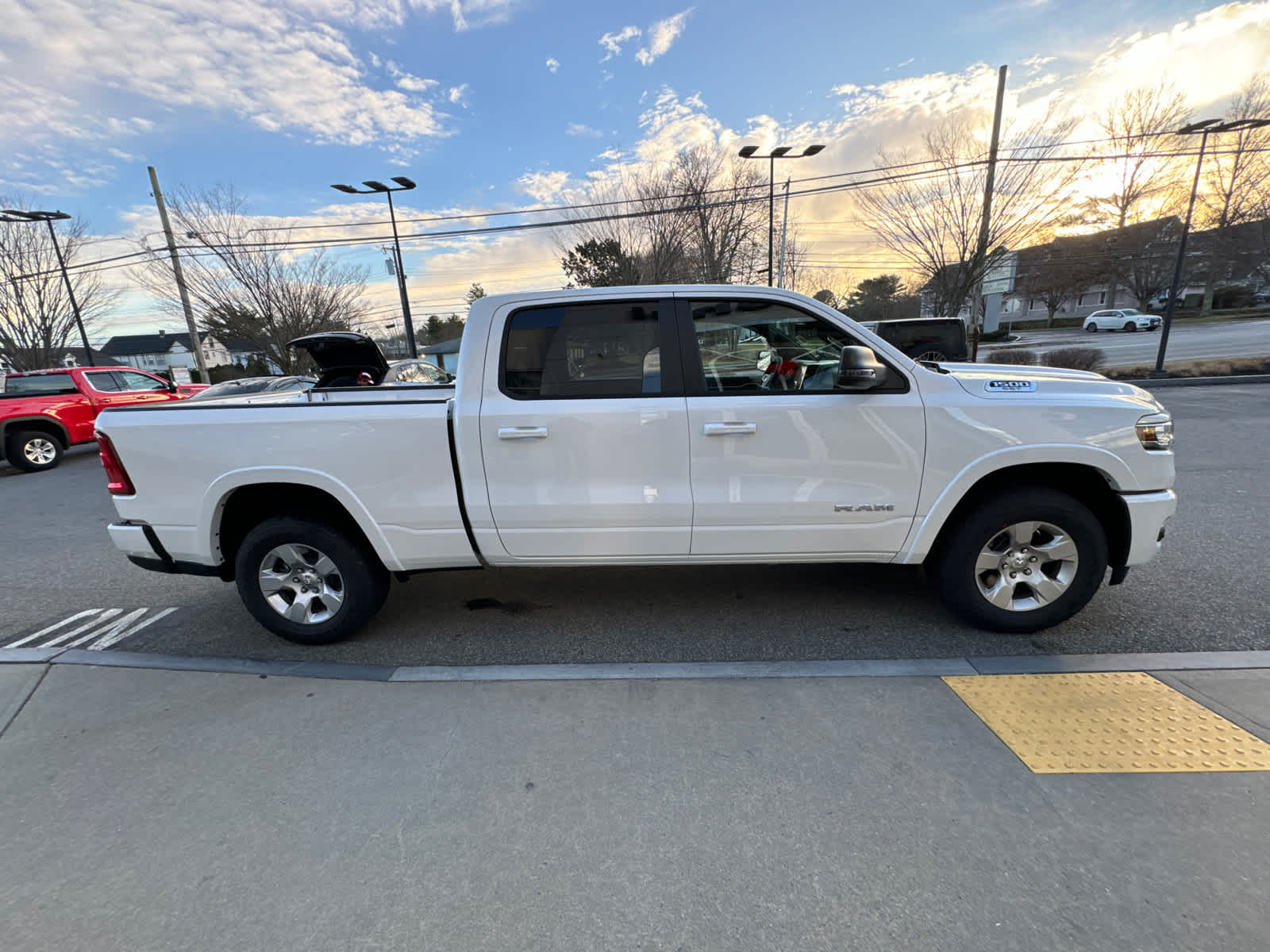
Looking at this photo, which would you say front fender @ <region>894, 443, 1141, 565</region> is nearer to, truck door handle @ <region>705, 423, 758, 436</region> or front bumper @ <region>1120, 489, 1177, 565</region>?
front bumper @ <region>1120, 489, 1177, 565</region>

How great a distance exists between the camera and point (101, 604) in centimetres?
421

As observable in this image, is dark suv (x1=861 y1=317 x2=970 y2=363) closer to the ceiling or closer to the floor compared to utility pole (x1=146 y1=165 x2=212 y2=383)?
closer to the floor

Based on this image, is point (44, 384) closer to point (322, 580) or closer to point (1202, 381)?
point (322, 580)

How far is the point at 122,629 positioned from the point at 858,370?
15.9 ft

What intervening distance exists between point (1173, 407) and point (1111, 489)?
37.3 ft

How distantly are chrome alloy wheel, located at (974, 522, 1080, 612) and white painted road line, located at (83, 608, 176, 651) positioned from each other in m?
5.20

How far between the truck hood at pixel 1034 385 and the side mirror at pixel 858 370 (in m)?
0.54

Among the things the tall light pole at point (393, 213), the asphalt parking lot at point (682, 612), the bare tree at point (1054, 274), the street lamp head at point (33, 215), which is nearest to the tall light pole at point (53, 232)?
the street lamp head at point (33, 215)

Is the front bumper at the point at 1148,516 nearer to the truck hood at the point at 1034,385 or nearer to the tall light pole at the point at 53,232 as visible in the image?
the truck hood at the point at 1034,385

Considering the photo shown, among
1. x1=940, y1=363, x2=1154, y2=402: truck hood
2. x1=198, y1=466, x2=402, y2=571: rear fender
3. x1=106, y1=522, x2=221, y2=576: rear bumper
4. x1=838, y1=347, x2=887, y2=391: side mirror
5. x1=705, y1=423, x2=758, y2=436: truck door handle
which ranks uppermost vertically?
x1=838, y1=347, x2=887, y2=391: side mirror

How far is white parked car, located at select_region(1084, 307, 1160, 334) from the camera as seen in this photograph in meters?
35.0

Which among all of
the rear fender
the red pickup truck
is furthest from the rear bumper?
the red pickup truck

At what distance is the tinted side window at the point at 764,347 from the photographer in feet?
10.0

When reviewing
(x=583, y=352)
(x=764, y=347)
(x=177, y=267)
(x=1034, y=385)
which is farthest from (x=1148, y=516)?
(x=177, y=267)
